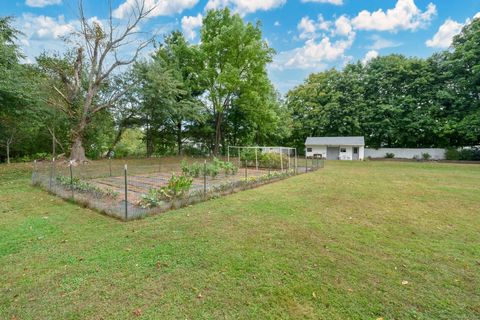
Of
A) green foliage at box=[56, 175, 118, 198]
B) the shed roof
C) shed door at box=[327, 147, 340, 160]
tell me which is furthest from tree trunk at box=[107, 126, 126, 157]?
shed door at box=[327, 147, 340, 160]

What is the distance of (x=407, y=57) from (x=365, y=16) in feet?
56.8

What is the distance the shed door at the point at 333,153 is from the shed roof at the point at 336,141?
0.90 meters

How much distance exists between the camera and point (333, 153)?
2816 centimetres

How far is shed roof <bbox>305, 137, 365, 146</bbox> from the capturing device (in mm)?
26511

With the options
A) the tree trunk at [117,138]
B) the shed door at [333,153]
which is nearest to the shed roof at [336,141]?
the shed door at [333,153]

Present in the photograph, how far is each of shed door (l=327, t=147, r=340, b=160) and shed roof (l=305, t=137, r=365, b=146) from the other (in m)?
0.90

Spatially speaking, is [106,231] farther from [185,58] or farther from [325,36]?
[325,36]

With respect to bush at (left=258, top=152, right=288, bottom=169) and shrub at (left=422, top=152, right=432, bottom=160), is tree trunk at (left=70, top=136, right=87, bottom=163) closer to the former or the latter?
bush at (left=258, top=152, right=288, bottom=169)

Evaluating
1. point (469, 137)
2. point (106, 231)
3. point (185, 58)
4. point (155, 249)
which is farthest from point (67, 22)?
point (469, 137)

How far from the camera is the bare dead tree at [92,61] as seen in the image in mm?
13180

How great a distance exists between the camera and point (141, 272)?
9.05ft

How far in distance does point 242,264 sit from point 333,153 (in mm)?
27661

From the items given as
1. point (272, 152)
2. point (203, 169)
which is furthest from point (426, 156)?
point (203, 169)

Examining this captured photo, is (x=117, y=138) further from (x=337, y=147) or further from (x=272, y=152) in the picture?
(x=337, y=147)
